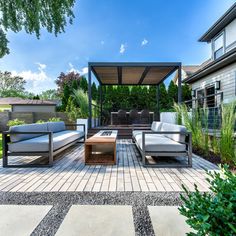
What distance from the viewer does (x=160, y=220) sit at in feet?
6.64

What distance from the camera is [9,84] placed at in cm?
4409

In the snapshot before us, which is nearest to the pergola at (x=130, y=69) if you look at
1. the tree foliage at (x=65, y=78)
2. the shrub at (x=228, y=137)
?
the shrub at (x=228, y=137)

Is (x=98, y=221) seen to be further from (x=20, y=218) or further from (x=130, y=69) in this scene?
(x=130, y=69)

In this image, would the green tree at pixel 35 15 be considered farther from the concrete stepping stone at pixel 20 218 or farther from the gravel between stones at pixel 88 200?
the concrete stepping stone at pixel 20 218

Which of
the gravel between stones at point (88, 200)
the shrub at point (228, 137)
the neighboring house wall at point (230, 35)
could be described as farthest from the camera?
the neighboring house wall at point (230, 35)

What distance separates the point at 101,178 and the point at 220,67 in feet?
23.6

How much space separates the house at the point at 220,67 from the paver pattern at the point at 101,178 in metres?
3.81

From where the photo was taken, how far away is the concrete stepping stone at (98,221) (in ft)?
6.02

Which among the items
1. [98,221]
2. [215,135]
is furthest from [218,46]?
[98,221]

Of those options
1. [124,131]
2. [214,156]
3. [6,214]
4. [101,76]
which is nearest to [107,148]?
[214,156]

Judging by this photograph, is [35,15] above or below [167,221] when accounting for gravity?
above

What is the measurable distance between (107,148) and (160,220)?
3072mm

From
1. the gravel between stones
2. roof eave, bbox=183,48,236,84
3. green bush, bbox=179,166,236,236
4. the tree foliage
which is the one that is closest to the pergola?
roof eave, bbox=183,48,236,84

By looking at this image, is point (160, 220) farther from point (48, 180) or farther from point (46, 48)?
point (46, 48)
